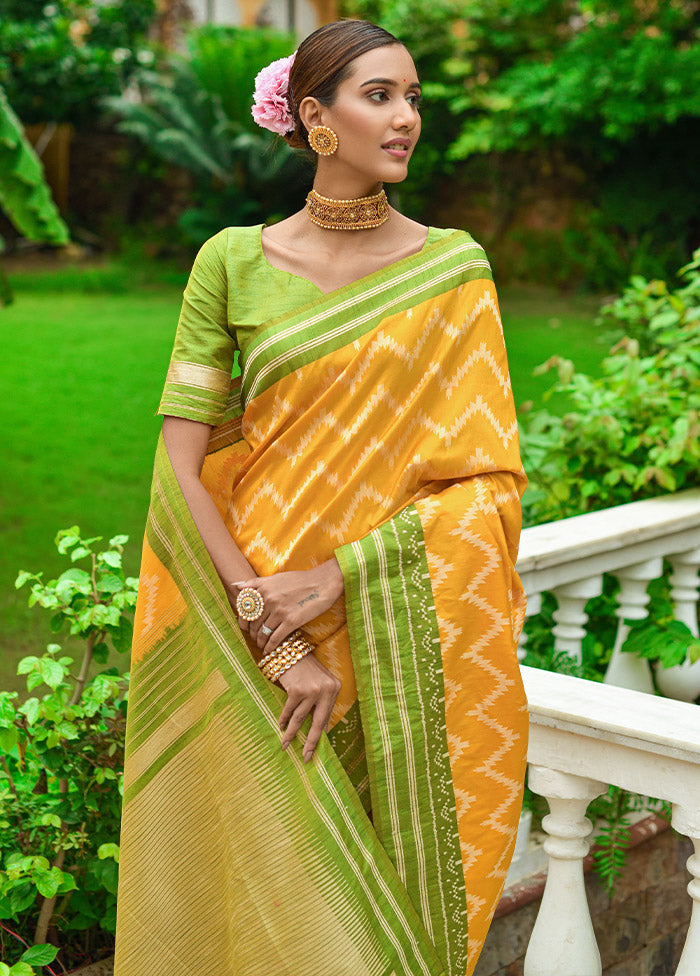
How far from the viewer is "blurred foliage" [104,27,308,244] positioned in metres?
13.4

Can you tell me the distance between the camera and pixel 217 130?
1333 centimetres

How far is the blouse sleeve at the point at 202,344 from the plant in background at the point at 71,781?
73 centimetres

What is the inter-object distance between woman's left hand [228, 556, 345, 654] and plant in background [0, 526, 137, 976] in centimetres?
70

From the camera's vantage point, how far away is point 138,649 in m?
1.83

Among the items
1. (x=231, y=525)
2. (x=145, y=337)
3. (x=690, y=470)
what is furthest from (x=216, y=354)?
(x=145, y=337)

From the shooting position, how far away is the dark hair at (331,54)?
1.58 metres

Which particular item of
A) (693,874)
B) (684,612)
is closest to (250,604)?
(693,874)

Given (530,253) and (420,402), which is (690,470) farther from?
(530,253)

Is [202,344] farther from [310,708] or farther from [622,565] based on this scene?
[622,565]

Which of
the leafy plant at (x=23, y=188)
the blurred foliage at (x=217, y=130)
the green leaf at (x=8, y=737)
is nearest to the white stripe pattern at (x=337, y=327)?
the green leaf at (x=8, y=737)

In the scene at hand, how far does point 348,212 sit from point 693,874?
1258 millimetres

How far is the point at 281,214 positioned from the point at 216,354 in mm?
12639

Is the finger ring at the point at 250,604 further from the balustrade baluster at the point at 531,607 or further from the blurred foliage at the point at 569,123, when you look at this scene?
the blurred foliage at the point at 569,123

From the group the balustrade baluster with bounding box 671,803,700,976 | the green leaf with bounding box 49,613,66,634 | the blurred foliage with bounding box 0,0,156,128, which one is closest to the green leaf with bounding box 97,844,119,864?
the green leaf with bounding box 49,613,66,634
